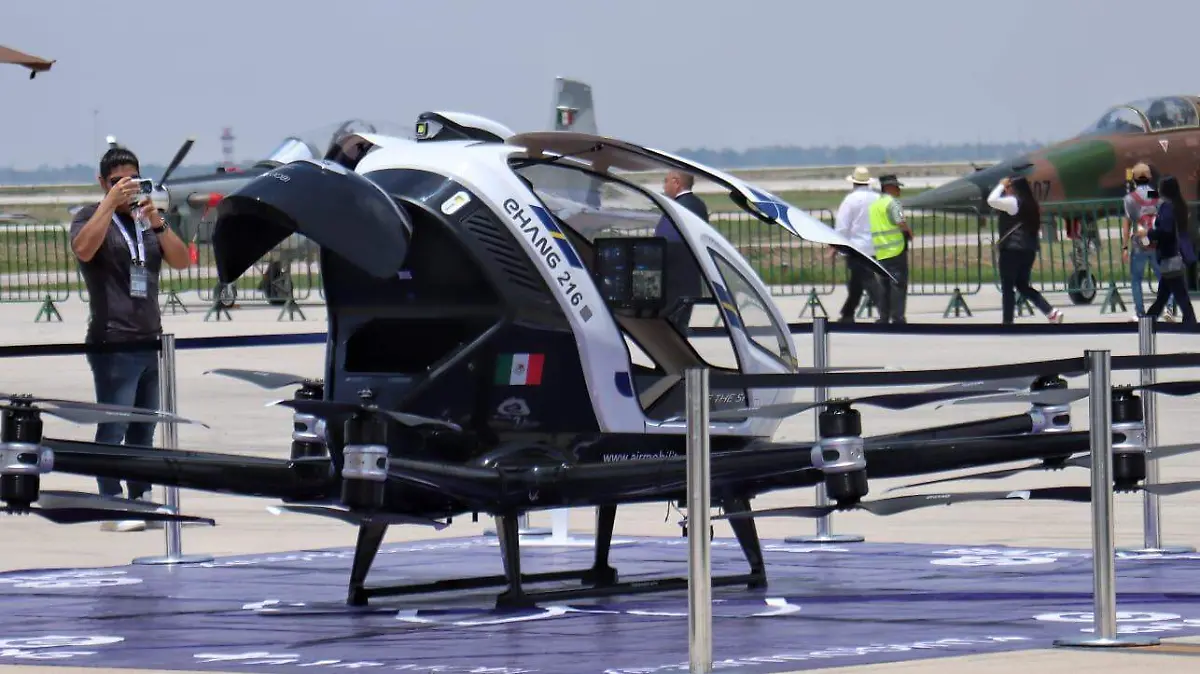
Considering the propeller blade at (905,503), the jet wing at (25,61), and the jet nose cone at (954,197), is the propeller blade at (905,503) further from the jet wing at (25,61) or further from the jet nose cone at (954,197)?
the jet nose cone at (954,197)

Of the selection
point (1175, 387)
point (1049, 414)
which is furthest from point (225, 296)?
point (1175, 387)

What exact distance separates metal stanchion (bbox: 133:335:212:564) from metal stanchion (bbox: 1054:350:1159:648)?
5203 millimetres

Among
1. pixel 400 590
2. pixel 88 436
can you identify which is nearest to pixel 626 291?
pixel 400 590

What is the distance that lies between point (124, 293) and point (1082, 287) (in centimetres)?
2210

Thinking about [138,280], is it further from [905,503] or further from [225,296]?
[225,296]

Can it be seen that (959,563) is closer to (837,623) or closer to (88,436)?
(837,623)

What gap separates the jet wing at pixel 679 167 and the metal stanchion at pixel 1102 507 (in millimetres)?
1453

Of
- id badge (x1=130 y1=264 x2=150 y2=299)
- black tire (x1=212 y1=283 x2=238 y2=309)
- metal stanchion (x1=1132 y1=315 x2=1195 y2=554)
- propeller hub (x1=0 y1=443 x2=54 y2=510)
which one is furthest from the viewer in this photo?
black tire (x1=212 y1=283 x2=238 y2=309)

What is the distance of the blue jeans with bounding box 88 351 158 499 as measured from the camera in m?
12.9

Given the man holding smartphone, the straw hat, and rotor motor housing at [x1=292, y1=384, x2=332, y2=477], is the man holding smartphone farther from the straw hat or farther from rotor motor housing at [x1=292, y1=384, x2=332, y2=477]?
the straw hat

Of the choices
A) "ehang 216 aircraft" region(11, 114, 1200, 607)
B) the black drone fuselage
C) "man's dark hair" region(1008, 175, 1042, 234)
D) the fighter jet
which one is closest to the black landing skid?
"ehang 216 aircraft" region(11, 114, 1200, 607)

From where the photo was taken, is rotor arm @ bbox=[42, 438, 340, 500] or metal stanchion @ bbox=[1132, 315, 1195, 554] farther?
metal stanchion @ bbox=[1132, 315, 1195, 554]

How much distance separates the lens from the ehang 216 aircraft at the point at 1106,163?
34.7 metres

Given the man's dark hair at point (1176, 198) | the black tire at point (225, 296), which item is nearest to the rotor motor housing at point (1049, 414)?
the man's dark hair at point (1176, 198)
